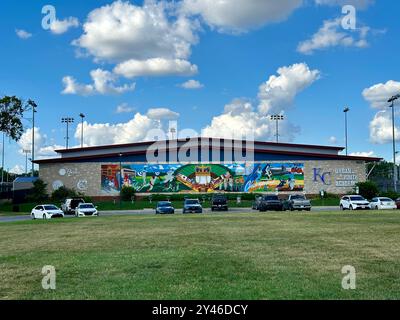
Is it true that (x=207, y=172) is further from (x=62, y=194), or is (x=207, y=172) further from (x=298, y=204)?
(x=298, y=204)

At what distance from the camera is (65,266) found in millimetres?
11820

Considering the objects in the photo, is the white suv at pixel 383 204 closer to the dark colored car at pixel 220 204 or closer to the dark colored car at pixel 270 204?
the dark colored car at pixel 270 204

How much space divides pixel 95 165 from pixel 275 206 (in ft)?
124

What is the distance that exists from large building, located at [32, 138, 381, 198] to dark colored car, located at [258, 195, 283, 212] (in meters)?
27.4

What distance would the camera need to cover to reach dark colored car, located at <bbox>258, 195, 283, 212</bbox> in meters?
49.6

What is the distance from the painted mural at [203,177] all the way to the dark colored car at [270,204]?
27.4 metres

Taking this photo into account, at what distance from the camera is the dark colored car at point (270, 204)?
163 ft

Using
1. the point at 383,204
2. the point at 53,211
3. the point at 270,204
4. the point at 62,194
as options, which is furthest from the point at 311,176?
the point at 53,211

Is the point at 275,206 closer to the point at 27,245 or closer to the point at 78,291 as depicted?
the point at 27,245

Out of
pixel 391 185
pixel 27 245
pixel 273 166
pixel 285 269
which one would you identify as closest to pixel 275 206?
pixel 273 166

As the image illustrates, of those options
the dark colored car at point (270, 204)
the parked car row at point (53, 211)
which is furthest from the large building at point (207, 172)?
the parked car row at point (53, 211)

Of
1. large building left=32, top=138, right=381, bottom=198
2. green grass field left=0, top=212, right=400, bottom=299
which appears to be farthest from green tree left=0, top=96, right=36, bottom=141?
green grass field left=0, top=212, right=400, bottom=299

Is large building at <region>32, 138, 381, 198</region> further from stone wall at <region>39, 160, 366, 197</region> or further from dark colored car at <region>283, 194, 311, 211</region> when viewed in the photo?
dark colored car at <region>283, 194, 311, 211</region>

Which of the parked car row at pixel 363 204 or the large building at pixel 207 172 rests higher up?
the large building at pixel 207 172
